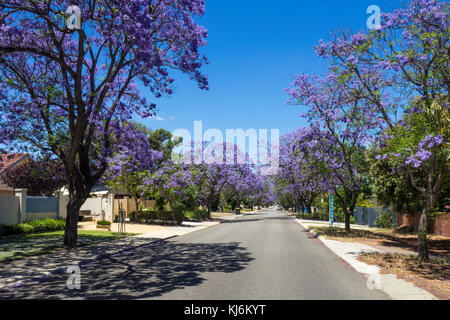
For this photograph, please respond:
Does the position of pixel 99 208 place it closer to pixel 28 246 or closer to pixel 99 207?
pixel 99 207

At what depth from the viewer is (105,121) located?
624 inches

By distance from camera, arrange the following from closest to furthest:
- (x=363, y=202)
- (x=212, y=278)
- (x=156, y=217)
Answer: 1. (x=212, y=278)
2. (x=156, y=217)
3. (x=363, y=202)

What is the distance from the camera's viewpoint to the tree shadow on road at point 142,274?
26.0ft

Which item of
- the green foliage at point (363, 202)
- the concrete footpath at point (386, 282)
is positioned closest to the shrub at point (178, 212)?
the concrete footpath at point (386, 282)

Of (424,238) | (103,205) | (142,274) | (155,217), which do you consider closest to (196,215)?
(155,217)

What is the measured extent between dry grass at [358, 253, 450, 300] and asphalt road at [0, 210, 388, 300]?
118 centimetres

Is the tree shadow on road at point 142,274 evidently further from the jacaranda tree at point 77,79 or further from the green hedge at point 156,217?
the green hedge at point 156,217

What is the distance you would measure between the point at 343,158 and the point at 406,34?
36.1 feet

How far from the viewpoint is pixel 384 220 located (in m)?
31.7

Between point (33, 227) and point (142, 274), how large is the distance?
1407cm

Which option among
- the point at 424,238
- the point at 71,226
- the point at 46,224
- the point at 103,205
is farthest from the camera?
the point at 103,205
